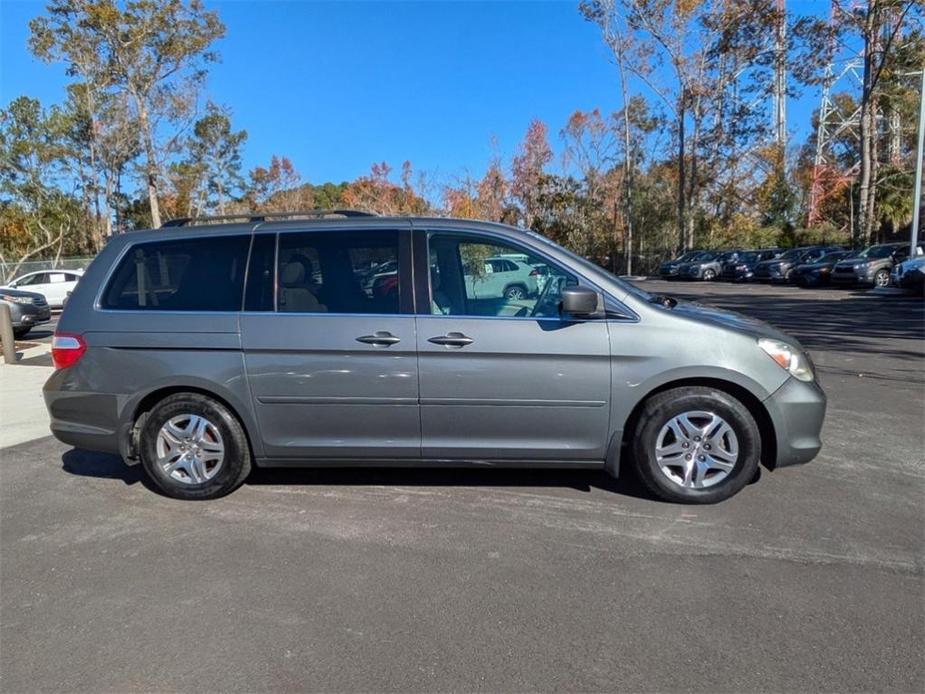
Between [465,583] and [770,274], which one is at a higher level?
[770,274]

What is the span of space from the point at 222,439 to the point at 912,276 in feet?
66.2

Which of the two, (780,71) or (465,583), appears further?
(780,71)

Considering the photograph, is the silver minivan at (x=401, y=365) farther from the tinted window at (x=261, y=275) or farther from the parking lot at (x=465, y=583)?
the parking lot at (x=465, y=583)

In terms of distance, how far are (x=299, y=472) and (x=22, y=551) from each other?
1772mm

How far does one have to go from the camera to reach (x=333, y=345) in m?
4.02

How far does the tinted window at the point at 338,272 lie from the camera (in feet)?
13.4

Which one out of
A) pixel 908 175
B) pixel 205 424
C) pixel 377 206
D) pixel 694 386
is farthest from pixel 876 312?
pixel 908 175

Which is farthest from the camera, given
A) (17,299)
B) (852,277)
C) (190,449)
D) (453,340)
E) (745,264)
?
(745,264)

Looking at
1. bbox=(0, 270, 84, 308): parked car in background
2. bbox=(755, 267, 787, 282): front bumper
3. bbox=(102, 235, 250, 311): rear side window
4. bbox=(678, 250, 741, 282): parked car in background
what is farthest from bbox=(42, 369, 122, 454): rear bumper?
bbox=(678, 250, 741, 282): parked car in background

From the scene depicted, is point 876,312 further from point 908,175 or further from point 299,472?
point 908,175

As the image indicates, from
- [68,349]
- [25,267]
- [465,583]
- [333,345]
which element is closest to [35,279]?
[25,267]

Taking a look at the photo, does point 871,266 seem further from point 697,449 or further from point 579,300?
point 579,300

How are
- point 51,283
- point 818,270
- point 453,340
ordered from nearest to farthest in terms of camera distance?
point 453,340
point 51,283
point 818,270

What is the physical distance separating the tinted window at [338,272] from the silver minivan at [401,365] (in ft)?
0.04
